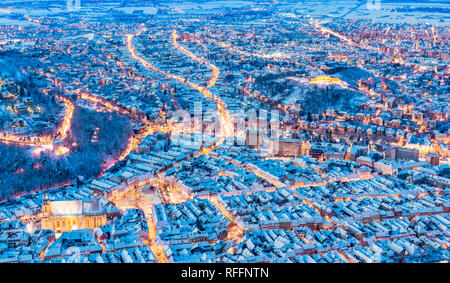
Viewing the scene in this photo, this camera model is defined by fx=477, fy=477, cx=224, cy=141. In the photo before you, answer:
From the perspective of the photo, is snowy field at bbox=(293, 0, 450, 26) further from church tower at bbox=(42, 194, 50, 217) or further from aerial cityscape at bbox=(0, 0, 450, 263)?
church tower at bbox=(42, 194, 50, 217)

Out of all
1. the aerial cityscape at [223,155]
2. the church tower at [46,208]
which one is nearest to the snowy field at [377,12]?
the aerial cityscape at [223,155]

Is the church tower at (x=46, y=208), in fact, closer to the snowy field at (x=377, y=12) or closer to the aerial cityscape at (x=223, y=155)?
the aerial cityscape at (x=223, y=155)

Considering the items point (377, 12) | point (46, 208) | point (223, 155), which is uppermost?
point (377, 12)

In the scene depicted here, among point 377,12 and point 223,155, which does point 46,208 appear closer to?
point 223,155

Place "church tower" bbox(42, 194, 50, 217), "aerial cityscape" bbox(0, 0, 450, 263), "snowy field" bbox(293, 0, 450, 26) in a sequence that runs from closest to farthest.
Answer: "aerial cityscape" bbox(0, 0, 450, 263) < "church tower" bbox(42, 194, 50, 217) < "snowy field" bbox(293, 0, 450, 26)

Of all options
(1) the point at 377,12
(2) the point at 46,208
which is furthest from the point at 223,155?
(1) the point at 377,12

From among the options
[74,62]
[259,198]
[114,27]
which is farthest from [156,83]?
[114,27]

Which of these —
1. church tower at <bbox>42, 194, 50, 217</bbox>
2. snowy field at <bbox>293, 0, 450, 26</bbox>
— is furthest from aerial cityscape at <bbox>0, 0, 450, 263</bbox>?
snowy field at <bbox>293, 0, 450, 26</bbox>
